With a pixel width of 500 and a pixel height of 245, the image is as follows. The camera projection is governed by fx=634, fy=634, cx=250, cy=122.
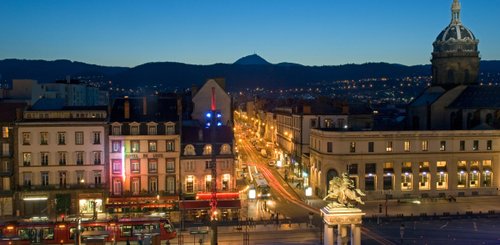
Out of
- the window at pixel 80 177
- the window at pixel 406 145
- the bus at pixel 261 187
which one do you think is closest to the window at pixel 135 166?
the window at pixel 80 177

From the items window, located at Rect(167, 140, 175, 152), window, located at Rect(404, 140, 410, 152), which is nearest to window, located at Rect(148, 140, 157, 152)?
window, located at Rect(167, 140, 175, 152)

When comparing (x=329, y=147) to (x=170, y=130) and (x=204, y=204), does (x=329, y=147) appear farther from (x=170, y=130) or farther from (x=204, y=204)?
(x=170, y=130)

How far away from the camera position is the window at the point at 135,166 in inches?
2965

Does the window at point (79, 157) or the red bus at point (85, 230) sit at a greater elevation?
the window at point (79, 157)

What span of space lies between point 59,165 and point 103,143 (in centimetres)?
558

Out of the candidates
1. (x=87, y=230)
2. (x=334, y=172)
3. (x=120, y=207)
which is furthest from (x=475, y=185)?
(x=87, y=230)

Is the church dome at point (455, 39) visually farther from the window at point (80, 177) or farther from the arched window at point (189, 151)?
the window at point (80, 177)

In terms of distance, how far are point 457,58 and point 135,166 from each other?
192 feet

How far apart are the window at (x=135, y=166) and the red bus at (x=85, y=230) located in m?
18.2

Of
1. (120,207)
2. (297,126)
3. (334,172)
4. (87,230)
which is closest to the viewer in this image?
(87,230)

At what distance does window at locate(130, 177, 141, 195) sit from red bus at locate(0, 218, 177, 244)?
1759cm

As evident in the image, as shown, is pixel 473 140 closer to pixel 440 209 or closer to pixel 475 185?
pixel 475 185

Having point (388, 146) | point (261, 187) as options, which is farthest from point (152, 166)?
point (388, 146)

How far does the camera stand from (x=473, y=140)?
84.2m
